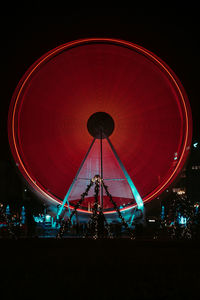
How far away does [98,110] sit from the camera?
14836 millimetres

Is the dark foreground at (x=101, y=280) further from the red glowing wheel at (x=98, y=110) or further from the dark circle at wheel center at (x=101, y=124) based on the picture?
the dark circle at wheel center at (x=101, y=124)

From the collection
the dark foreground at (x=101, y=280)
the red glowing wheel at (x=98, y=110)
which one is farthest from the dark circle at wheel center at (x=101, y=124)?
the dark foreground at (x=101, y=280)

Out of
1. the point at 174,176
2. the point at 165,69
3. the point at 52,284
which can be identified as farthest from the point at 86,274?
the point at 165,69

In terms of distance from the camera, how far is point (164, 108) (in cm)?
1448

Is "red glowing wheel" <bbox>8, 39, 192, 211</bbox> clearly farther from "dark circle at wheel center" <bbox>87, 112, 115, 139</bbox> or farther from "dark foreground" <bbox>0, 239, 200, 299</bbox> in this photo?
"dark foreground" <bbox>0, 239, 200, 299</bbox>

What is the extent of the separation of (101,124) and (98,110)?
55 cm

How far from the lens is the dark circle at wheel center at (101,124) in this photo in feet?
48.8

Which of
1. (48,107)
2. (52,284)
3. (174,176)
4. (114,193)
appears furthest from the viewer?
(114,193)

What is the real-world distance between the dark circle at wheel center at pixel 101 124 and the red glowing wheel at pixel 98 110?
0.56 ft

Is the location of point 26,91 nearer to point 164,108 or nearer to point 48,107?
point 48,107

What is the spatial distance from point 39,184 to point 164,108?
18.0ft

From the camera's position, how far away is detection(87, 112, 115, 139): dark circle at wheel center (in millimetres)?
14873

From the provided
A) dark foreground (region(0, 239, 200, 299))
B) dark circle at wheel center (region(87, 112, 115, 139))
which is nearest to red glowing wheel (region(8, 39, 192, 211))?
dark circle at wheel center (region(87, 112, 115, 139))

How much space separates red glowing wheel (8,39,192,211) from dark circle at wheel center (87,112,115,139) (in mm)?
170
